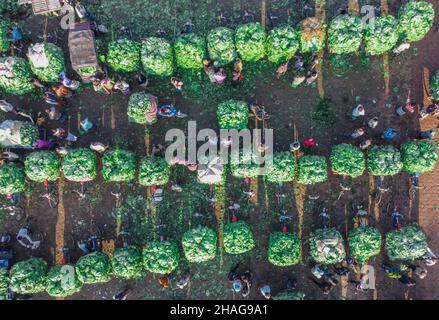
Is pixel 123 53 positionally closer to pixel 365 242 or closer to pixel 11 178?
pixel 11 178

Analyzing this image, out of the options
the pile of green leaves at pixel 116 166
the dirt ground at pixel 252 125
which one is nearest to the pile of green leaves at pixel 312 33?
the dirt ground at pixel 252 125

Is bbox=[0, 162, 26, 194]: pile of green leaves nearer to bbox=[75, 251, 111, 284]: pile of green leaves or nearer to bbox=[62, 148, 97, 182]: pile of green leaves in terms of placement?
bbox=[62, 148, 97, 182]: pile of green leaves

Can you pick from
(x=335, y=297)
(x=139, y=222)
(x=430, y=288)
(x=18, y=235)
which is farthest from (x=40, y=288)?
(x=430, y=288)

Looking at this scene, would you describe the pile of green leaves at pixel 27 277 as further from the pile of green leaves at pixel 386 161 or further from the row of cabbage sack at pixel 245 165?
the pile of green leaves at pixel 386 161

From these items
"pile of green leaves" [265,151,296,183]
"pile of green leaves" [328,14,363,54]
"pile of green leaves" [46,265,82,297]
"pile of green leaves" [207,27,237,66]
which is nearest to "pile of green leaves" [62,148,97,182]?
"pile of green leaves" [46,265,82,297]

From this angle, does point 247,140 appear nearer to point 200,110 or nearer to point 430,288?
point 200,110

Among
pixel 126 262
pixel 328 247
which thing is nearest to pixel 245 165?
pixel 328 247
